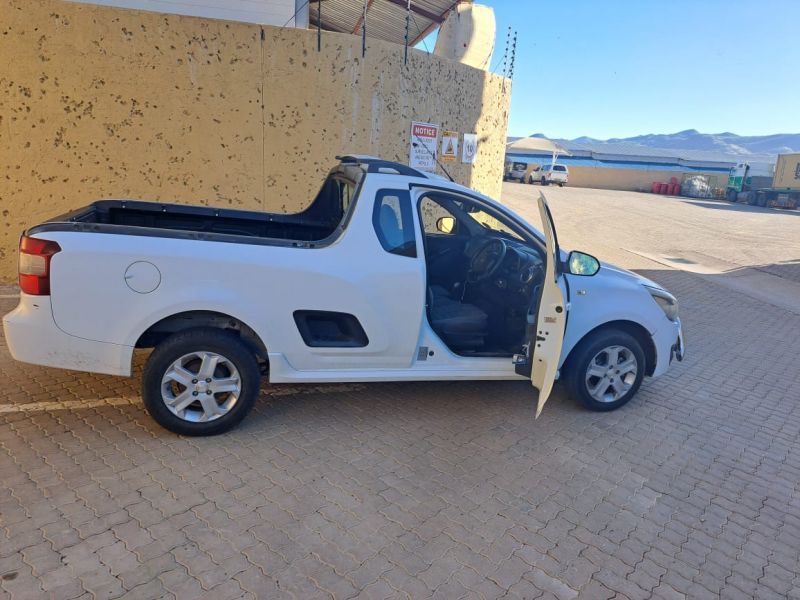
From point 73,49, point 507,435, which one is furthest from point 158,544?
point 73,49

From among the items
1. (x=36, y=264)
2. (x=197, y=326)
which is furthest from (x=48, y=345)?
(x=197, y=326)

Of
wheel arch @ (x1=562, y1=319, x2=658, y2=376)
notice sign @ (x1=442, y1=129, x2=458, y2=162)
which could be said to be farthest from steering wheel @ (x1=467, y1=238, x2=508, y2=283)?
notice sign @ (x1=442, y1=129, x2=458, y2=162)

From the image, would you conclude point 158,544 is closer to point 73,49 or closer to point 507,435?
point 507,435

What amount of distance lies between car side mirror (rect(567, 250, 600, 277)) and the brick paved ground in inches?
46.4

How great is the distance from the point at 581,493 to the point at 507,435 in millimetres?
753

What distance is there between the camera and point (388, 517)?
3.11 m

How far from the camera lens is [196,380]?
3.63 m

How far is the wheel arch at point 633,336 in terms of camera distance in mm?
4469

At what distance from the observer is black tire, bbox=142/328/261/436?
354 centimetres

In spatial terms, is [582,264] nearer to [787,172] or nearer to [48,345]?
[48,345]

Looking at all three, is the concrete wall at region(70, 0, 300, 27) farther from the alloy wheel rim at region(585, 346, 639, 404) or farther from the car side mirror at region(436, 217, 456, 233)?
the alloy wheel rim at region(585, 346, 639, 404)

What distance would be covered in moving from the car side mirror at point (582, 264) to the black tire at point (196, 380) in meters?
2.40

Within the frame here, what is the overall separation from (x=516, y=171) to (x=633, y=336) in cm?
4351

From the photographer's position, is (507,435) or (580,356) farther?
(580,356)
